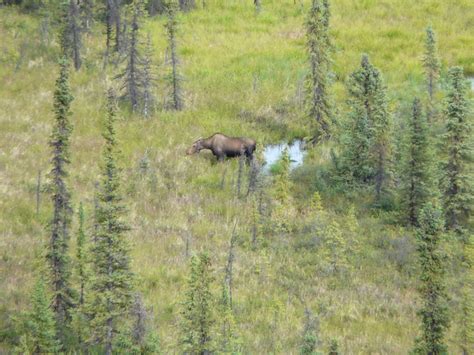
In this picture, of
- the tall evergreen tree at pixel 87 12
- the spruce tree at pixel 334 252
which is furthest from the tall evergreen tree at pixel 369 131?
the tall evergreen tree at pixel 87 12

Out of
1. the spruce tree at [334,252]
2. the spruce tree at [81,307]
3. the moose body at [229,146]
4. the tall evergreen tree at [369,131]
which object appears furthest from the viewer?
the moose body at [229,146]

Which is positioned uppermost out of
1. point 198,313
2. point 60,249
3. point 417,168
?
point 198,313

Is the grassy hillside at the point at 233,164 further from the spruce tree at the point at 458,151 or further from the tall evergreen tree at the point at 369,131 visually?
the spruce tree at the point at 458,151

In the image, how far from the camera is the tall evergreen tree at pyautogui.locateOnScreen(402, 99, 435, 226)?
18.5 m

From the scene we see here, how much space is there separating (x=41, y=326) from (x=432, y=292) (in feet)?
20.6

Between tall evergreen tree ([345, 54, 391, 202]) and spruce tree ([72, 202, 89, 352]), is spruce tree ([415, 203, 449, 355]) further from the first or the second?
tall evergreen tree ([345, 54, 391, 202])

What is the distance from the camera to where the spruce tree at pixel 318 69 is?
24.3 meters

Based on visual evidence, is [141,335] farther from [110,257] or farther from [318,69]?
[318,69]

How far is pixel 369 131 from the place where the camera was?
20734 mm

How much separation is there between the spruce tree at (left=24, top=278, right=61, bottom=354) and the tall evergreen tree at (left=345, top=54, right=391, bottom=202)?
1115 cm

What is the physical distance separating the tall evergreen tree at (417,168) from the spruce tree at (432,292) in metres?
6.82

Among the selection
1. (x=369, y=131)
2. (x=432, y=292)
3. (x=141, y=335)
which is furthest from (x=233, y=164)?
(x=432, y=292)

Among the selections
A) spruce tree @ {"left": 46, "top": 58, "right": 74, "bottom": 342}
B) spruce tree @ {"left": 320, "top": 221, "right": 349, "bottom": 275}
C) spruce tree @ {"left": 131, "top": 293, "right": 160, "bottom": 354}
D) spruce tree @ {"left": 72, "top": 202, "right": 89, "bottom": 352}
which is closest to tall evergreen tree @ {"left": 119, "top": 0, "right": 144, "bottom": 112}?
spruce tree @ {"left": 320, "top": 221, "right": 349, "bottom": 275}

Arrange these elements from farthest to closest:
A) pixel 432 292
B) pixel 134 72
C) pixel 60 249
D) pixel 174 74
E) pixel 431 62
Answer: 1. pixel 134 72
2. pixel 174 74
3. pixel 431 62
4. pixel 60 249
5. pixel 432 292
